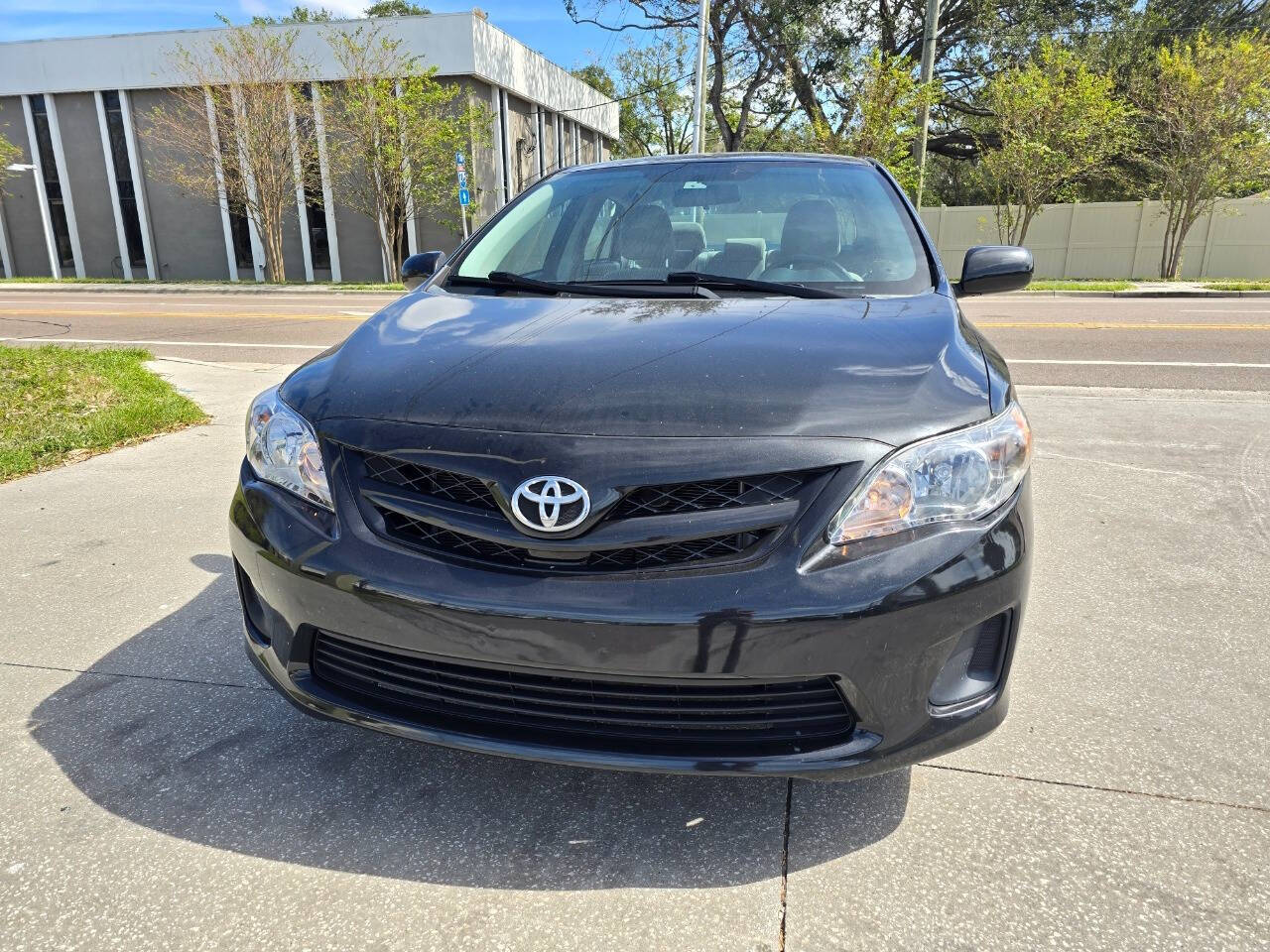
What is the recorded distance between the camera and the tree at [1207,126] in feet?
66.5

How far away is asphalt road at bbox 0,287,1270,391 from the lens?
27.2ft

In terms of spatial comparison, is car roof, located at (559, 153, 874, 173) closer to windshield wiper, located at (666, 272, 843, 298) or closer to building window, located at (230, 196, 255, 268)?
windshield wiper, located at (666, 272, 843, 298)

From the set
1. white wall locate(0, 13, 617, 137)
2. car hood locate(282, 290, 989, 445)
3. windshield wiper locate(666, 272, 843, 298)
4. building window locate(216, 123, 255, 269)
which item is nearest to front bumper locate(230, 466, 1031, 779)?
car hood locate(282, 290, 989, 445)

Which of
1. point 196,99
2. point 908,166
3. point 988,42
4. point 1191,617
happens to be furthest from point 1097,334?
point 196,99

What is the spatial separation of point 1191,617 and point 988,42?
28077mm

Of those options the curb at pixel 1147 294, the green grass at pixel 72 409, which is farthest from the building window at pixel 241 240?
the curb at pixel 1147 294

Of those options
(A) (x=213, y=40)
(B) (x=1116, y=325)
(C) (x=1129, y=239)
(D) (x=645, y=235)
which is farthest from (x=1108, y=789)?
(A) (x=213, y=40)

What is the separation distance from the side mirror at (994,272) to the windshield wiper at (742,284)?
0.87 m

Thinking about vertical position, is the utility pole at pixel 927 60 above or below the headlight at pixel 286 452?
above

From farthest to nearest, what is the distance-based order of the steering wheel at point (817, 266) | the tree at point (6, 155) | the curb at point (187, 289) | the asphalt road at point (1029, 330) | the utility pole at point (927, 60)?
the tree at point (6, 155) < the curb at point (187, 289) < the utility pole at point (927, 60) < the asphalt road at point (1029, 330) < the steering wheel at point (817, 266)

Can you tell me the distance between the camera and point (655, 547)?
1648mm

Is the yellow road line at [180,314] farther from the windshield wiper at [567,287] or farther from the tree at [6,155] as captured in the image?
the tree at [6,155]

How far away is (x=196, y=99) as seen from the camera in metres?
25.7

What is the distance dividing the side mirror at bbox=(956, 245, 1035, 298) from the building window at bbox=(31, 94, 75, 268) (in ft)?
115
